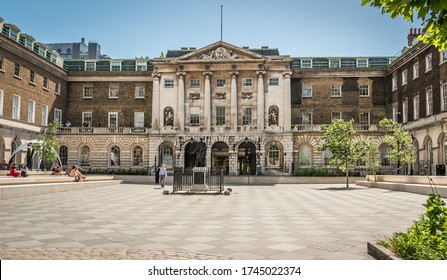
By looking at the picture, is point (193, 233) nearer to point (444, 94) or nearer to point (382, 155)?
point (444, 94)

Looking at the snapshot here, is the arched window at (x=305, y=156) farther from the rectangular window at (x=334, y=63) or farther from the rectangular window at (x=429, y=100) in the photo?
the rectangular window at (x=429, y=100)

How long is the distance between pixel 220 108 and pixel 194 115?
10.8 ft

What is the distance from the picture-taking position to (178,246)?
7238mm

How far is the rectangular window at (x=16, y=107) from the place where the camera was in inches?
1469

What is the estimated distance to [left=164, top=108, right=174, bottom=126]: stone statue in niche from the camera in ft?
151

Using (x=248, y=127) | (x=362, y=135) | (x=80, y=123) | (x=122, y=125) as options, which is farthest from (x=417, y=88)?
(x=80, y=123)

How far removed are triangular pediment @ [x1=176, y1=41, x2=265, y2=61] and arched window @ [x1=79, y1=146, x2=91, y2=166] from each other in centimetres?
1619

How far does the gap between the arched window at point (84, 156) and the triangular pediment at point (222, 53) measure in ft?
53.1

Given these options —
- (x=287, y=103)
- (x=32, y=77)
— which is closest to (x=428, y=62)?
(x=287, y=103)

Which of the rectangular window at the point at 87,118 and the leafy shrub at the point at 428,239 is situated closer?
the leafy shrub at the point at 428,239

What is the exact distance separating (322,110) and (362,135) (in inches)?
232

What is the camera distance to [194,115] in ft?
151

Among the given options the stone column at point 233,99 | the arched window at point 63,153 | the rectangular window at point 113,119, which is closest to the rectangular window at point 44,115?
the arched window at point 63,153

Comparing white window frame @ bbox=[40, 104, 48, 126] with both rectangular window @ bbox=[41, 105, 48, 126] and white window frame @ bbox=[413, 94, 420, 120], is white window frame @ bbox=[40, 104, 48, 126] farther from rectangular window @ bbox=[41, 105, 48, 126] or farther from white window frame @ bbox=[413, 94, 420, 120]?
white window frame @ bbox=[413, 94, 420, 120]
